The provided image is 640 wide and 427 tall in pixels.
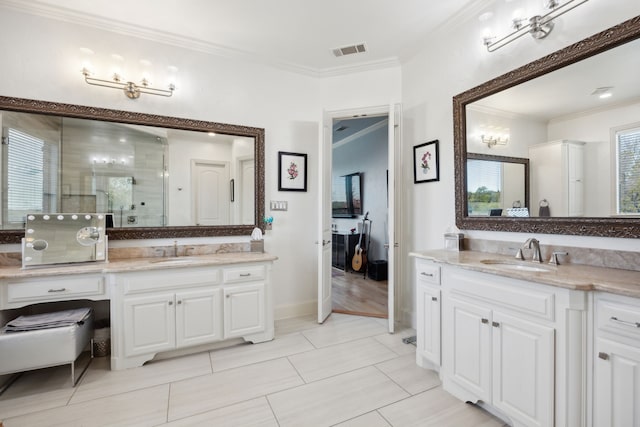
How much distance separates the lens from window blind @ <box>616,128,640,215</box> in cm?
152

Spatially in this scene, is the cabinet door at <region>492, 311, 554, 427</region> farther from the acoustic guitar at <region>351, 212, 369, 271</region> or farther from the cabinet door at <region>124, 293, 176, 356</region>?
the acoustic guitar at <region>351, 212, 369, 271</region>

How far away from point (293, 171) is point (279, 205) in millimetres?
441

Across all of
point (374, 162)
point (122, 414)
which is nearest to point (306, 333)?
point (122, 414)

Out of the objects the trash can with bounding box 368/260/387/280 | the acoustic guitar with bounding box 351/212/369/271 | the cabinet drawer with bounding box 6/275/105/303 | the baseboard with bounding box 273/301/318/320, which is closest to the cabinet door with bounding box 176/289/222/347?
the cabinet drawer with bounding box 6/275/105/303

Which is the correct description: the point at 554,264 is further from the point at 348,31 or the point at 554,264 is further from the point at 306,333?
the point at 348,31

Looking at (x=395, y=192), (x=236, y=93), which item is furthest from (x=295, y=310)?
(x=236, y=93)

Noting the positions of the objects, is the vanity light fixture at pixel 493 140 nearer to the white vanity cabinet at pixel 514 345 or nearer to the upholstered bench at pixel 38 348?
the white vanity cabinet at pixel 514 345

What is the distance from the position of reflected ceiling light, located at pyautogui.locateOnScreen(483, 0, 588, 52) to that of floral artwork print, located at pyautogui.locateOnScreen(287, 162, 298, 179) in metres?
2.12

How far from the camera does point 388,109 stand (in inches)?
124

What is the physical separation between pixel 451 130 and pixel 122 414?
3.28 metres

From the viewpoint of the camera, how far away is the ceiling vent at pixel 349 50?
3.02 meters

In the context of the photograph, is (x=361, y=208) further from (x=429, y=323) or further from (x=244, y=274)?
(x=429, y=323)

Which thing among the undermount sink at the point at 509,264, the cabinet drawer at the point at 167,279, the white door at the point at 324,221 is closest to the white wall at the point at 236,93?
the white door at the point at 324,221

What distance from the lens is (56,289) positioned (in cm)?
209
